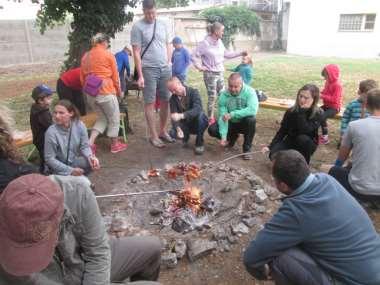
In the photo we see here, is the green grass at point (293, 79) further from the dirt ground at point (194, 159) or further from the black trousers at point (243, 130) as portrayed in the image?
the black trousers at point (243, 130)

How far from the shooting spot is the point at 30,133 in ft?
16.3

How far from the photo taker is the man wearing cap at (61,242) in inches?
55.6

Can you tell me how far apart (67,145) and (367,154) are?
3.07 meters

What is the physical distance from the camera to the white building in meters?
19.8

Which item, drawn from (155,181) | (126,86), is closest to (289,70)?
(126,86)

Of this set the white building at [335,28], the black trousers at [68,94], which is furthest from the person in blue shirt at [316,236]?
the white building at [335,28]

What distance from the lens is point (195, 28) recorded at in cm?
2052

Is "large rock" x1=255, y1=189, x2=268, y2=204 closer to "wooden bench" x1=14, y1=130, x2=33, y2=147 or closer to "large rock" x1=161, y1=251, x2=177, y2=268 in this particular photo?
"large rock" x1=161, y1=251, x2=177, y2=268

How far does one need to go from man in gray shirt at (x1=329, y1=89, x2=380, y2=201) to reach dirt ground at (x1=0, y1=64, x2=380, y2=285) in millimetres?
502

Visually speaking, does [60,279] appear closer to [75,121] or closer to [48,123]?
[75,121]

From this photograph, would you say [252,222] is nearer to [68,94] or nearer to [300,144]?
[300,144]

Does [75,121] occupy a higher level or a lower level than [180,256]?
higher

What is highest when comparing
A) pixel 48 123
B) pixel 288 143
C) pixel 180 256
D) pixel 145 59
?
pixel 145 59

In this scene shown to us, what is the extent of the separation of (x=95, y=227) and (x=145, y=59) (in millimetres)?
3737
